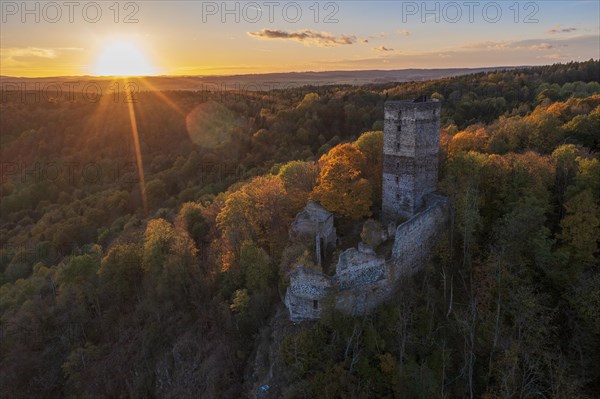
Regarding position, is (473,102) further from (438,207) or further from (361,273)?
(361,273)

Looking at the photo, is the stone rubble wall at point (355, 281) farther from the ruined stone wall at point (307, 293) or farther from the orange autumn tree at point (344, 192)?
the orange autumn tree at point (344, 192)

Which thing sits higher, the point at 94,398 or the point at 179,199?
the point at 179,199

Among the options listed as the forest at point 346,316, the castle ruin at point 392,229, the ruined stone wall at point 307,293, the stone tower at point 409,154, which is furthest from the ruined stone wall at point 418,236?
the ruined stone wall at point 307,293

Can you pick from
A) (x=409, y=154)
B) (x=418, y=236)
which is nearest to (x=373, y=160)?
(x=409, y=154)

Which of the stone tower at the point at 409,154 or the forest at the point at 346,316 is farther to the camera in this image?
the stone tower at the point at 409,154

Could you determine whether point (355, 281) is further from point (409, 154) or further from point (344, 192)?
point (409, 154)

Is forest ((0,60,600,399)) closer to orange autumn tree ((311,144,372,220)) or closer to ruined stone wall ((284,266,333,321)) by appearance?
orange autumn tree ((311,144,372,220))

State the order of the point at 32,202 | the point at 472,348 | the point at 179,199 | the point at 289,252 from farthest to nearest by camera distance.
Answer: the point at 32,202, the point at 179,199, the point at 289,252, the point at 472,348

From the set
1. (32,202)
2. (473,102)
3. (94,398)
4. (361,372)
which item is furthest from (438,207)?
(32,202)
